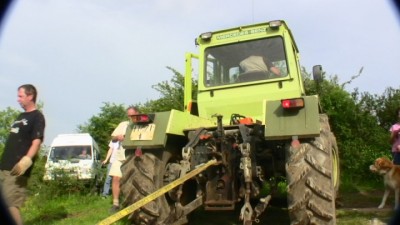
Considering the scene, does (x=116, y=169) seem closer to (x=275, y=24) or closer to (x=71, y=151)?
(x=275, y=24)

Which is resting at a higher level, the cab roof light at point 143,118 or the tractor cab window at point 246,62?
the tractor cab window at point 246,62

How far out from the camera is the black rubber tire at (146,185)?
17.1 feet

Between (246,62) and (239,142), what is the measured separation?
1.64m

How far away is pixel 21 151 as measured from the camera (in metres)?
5.07

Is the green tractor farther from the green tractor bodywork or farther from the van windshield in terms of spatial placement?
the van windshield

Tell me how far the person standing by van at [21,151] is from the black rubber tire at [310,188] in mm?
2914

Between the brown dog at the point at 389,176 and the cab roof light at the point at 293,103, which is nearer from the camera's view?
the cab roof light at the point at 293,103

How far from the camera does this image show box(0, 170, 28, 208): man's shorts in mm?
4883

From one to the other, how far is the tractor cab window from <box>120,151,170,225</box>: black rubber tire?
1782 millimetres

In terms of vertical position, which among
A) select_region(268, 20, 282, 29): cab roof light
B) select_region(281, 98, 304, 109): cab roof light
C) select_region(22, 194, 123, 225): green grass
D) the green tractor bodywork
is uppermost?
select_region(268, 20, 282, 29): cab roof light

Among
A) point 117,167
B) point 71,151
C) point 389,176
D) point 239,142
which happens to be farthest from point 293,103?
point 71,151

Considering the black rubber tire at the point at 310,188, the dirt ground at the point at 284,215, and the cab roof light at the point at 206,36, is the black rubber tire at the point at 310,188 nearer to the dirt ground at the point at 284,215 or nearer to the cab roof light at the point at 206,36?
the dirt ground at the point at 284,215

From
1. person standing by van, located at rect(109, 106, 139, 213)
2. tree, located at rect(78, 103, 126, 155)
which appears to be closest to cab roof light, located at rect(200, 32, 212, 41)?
person standing by van, located at rect(109, 106, 139, 213)

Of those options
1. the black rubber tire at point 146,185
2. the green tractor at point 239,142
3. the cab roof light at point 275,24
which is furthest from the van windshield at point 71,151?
the cab roof light at point 275,24
